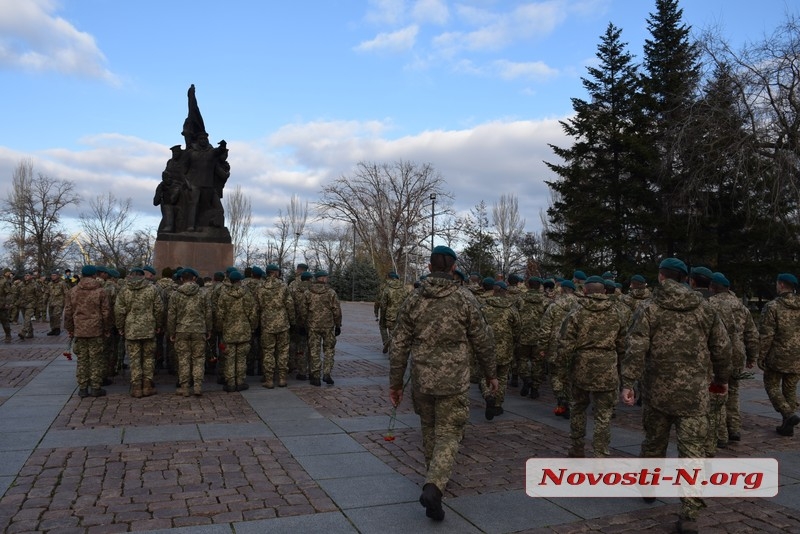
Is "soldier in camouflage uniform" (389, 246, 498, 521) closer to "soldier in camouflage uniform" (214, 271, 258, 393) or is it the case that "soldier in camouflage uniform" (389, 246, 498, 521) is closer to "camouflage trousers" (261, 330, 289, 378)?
"soldier in camouflage uniform" (214, 271, 258, 393)

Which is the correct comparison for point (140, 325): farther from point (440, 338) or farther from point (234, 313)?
point (440, 338)

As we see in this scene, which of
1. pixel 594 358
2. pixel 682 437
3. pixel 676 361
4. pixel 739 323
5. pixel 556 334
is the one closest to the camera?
pixel 682 437

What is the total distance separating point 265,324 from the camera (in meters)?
10.8

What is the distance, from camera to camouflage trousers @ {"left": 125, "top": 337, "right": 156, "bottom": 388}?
9.80m

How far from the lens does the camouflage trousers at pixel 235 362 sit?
10484 millimetres

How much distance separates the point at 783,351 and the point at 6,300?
18.5 meters

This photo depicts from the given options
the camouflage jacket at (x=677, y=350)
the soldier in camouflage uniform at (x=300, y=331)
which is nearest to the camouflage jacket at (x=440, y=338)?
the camouflage jacket at (x=677, y=350)

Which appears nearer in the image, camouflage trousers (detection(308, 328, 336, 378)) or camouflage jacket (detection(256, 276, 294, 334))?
camouflage jacket (detection(256, 276, 294, 334))

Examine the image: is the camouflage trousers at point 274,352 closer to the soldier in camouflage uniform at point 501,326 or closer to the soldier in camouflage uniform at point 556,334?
the soldier in camouflage uniform at point 501,326

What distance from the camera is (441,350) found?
5285 millimetres

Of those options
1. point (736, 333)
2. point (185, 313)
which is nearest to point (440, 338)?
point (736, 333)

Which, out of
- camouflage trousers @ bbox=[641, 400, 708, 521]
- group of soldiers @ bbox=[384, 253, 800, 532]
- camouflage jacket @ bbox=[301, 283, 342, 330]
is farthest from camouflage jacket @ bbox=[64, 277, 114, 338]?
camouflage trousers @ bbox=[641, 400, 708, 521]

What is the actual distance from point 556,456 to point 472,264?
5015 cm

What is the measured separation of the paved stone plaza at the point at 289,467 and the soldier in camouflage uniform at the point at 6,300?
337 inches
